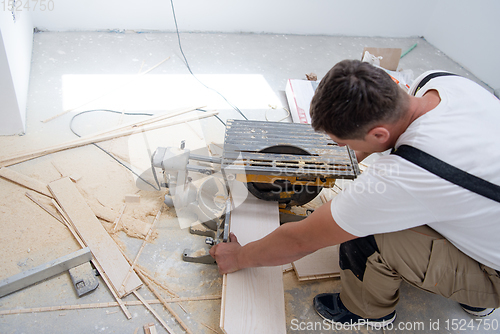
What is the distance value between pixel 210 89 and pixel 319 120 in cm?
198

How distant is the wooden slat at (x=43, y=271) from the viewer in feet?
4.69

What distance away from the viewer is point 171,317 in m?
1.48

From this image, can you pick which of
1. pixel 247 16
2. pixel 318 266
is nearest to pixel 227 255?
pixel 318 266

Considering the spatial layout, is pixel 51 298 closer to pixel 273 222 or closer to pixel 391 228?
pixel 273 222

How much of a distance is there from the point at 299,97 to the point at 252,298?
1860 mm

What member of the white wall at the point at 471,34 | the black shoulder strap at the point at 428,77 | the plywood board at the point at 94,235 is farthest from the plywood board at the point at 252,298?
the white wall at the point at 471,34

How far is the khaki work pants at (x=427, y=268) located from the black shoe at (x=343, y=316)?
0.72ft

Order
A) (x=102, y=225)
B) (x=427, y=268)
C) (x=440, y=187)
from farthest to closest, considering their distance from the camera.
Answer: (x=102, y=225), (x=427, y=268), (x=440, y=187)

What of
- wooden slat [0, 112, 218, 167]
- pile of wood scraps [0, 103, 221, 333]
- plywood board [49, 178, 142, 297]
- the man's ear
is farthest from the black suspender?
wooden slat [0, 112, 218, 167]

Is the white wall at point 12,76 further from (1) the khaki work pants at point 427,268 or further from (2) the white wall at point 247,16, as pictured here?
(1) the khaki work pants at point 427,268

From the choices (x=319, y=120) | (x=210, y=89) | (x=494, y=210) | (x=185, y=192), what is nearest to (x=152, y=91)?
(x=210, y=89)

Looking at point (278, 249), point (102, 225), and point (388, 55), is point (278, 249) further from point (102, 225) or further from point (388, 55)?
point (388, 55)

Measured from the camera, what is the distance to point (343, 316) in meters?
1.52

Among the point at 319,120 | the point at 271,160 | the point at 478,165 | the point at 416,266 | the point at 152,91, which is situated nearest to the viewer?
the point at 478,165
